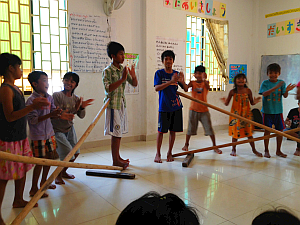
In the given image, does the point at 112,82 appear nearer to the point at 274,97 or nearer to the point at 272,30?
the point at 274,97

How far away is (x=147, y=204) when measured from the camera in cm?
59

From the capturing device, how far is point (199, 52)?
5754mm

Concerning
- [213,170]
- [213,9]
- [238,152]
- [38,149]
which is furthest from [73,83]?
[213,9]

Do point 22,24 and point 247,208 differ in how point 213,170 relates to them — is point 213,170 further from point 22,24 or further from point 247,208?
point 22,24

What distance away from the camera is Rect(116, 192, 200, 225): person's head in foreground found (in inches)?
21.8

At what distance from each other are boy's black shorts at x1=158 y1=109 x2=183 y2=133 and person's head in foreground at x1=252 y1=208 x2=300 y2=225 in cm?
265

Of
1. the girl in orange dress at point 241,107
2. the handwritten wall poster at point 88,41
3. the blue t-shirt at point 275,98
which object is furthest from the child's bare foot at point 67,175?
the blue t-shirt at point 275,98

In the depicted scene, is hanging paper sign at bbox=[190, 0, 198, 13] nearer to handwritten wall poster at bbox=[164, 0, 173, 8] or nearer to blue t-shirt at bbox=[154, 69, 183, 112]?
handwritten wall poster at bbox=[164, 0, 173, 8]

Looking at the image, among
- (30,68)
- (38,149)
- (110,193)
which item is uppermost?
(30,68)

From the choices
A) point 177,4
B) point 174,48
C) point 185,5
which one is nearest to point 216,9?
point 185,5

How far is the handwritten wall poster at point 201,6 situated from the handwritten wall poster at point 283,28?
1.19m

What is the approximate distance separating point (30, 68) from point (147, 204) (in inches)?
143

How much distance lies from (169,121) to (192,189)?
1.08m

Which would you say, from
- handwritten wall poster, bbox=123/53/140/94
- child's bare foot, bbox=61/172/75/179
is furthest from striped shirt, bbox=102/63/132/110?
handwritten wall poster, bbox=123/53/140/94
